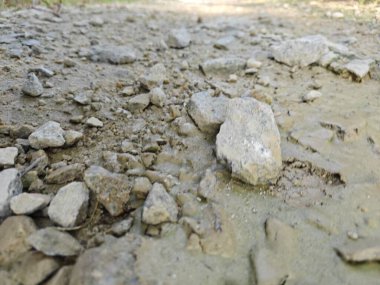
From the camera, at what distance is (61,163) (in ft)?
5.81

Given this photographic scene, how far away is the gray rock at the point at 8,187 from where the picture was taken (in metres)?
1.48

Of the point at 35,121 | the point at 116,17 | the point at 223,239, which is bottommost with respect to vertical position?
the point at 223,239

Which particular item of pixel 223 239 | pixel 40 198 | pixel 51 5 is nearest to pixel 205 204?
pixel 223 239

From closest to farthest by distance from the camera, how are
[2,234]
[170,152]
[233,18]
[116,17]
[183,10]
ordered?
1. [2,234]
2. [170,152]
3. [116,17]
4. [233,18]
5. [183,10]

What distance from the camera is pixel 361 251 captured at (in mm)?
1424

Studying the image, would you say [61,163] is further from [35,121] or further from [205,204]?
[205,204]

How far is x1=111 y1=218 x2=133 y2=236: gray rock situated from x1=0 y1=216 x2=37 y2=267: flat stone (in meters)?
0.31

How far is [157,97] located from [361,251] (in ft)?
4.39

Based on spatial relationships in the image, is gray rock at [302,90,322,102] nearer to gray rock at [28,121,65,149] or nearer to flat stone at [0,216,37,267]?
gray rock at [28,121,65,149]

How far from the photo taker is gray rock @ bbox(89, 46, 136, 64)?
2652 millimetres

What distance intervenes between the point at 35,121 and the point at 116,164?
22.7 inches

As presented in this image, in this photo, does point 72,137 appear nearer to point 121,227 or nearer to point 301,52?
point 121,227

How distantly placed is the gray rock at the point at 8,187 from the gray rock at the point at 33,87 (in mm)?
656

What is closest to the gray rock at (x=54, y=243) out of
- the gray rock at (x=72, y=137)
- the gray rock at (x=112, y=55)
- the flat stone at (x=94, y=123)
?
the gray rock at (x=72, y=137)
